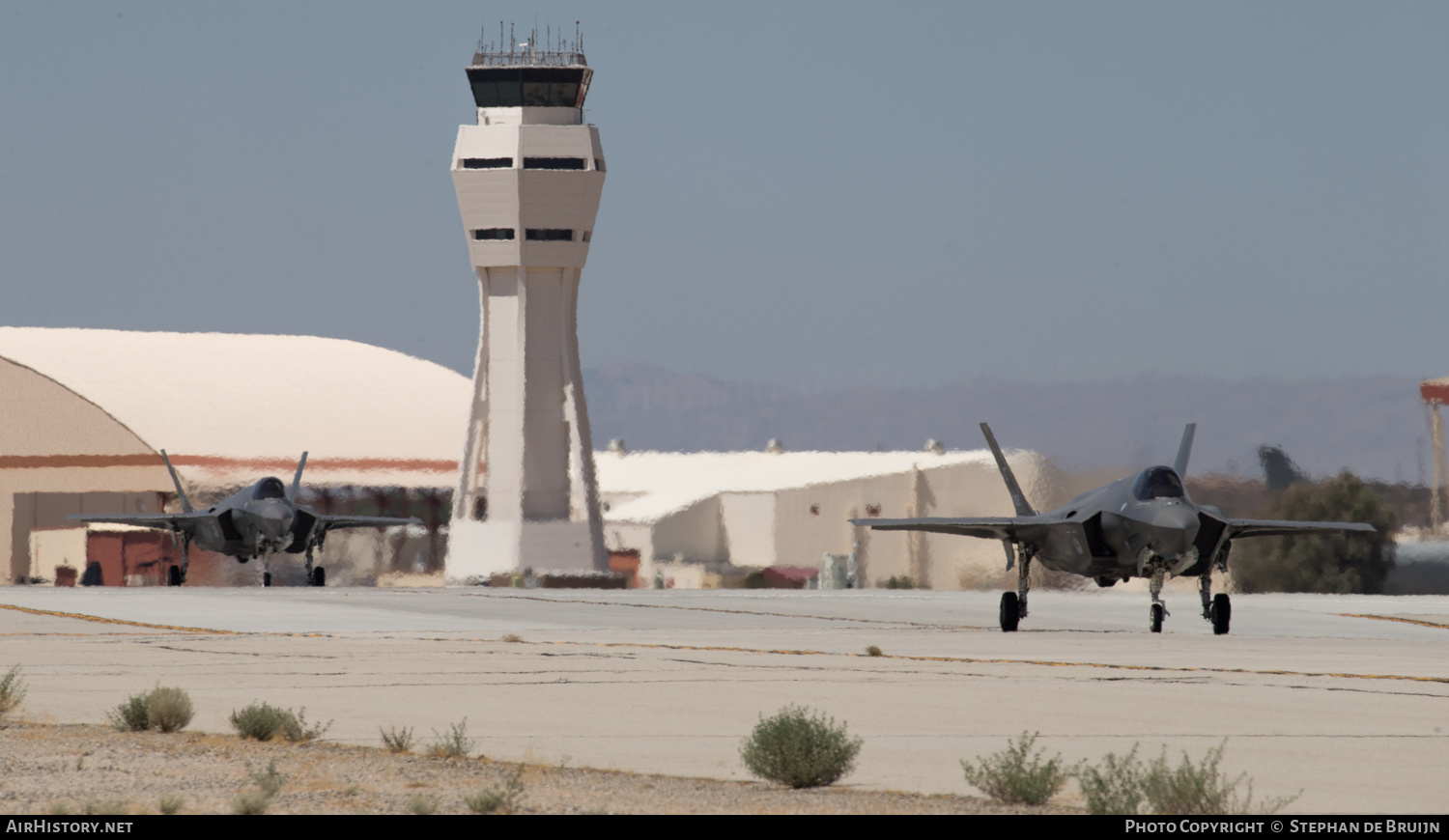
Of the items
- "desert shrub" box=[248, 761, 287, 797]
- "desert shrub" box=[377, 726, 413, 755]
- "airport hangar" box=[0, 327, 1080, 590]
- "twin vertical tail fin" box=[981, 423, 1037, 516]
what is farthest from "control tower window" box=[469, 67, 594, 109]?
"desert shrub" box=[248, 761, 287, 797]

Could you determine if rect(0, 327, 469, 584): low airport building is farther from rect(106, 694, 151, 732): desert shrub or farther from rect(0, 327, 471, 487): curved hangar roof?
rect(106, 694, 151, 732): desert shrub

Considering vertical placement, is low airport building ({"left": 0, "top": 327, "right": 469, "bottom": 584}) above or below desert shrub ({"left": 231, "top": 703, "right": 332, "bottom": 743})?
above

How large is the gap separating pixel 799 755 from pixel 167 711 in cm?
523

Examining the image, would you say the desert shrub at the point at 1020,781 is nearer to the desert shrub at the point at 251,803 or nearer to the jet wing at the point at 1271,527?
the desert shrub at the point at 251,803

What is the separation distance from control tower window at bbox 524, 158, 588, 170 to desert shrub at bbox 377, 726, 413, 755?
58443 mm

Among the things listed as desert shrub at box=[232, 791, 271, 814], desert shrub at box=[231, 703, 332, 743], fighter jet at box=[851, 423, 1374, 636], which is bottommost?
desert shrub at box=[232, 791, 271, 814]

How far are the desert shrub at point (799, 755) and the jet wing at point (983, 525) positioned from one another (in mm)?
17259

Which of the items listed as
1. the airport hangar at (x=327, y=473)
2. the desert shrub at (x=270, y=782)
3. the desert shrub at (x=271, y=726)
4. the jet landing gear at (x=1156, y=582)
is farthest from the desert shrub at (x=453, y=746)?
the airport hangar at (x=327, y=473)

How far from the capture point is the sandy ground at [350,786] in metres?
9.65

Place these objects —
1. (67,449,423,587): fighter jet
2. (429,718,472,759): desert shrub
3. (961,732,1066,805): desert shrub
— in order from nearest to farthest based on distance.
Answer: (961,732,1066,805): desert shrub < (429,718,472,759): desert shrub < (67,449,423,587): fighter jet

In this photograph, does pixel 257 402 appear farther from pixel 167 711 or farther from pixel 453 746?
pixel 453 746

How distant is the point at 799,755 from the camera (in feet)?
34.9

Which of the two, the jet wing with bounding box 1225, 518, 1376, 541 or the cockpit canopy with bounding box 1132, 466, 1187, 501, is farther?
the jet wing with bounding box 1225, 518, 1376, 541

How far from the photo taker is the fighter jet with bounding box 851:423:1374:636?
26.1 metres
